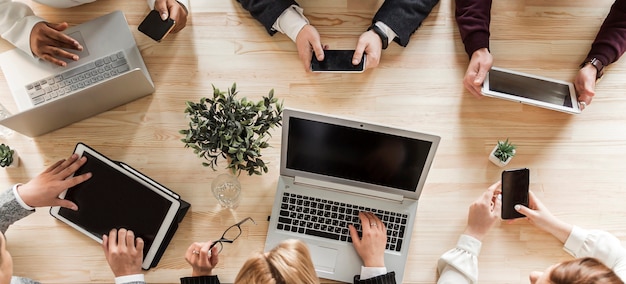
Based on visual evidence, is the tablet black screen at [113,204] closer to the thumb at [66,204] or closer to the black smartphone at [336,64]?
the thumb at [66,204]

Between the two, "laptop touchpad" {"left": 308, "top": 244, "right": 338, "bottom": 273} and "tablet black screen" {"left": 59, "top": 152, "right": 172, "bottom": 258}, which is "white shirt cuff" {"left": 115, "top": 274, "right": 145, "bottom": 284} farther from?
"laptop touchpad" {"left": 308, "top": 244, "right": 338, "bottom": 273}

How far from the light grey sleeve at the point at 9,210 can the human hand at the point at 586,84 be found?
153 cm

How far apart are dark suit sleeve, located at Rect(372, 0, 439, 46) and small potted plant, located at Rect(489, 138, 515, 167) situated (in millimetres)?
395

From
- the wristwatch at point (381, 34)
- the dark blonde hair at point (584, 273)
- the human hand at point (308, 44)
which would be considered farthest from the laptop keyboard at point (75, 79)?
the dark blonde hair at point (584, 273)

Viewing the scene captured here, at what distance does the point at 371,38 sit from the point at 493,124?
1.39 ft

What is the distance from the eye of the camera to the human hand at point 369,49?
1472mm

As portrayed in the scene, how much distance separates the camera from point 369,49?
1.49 m

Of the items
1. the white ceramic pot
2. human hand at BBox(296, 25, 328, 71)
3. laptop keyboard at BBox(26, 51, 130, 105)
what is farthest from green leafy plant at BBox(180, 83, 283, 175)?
the white ceramic pot

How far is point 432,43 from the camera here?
1.56 m

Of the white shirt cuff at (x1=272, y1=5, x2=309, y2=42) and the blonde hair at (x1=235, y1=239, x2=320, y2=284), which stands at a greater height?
the white shirt cuff at (x1=272, y1=5, x2=309, y2=42)

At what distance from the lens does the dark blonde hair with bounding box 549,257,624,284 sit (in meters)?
1.19

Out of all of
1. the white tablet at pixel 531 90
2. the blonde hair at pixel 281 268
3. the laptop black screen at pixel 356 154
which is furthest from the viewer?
the white tablet at pixel 531 90

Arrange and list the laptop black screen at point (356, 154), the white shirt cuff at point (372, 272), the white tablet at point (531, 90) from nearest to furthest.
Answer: the laptop black screen at point (356, 154) → the white shirt cuff at point (372, 272) → the white tablet at point (531, 90)

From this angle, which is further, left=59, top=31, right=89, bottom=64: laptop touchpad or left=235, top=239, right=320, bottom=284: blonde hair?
left=59, top=31, right=89, bottom=64: laptop touchpad
